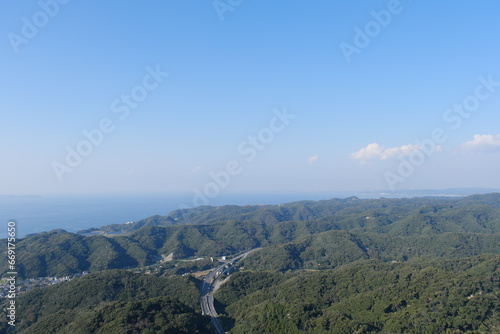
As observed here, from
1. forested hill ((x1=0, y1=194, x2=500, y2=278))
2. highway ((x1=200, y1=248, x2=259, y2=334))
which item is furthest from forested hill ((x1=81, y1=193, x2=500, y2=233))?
highway ((x1=200, y1=248, x2=259, y2=334))

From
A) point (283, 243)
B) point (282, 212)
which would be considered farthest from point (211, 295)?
point (282, 212)

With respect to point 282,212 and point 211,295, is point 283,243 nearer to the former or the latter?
point 211,295

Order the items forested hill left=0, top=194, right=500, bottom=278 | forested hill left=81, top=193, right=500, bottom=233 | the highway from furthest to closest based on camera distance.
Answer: forested hill left=81, top=193, right=500, bottom=233, forested hill left=0, top=194, right=500, bottom=278, the highway

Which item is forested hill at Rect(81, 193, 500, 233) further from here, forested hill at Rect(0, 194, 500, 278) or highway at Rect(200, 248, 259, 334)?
highway at Rect(200, 248, 259, 334)

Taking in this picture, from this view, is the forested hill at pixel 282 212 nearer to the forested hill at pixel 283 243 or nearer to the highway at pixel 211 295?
the forested hill at pixel 283 243

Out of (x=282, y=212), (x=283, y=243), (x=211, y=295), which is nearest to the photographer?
(x=211, y=295)

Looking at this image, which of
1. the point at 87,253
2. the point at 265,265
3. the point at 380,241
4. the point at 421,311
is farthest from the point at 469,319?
the point at 87,253
